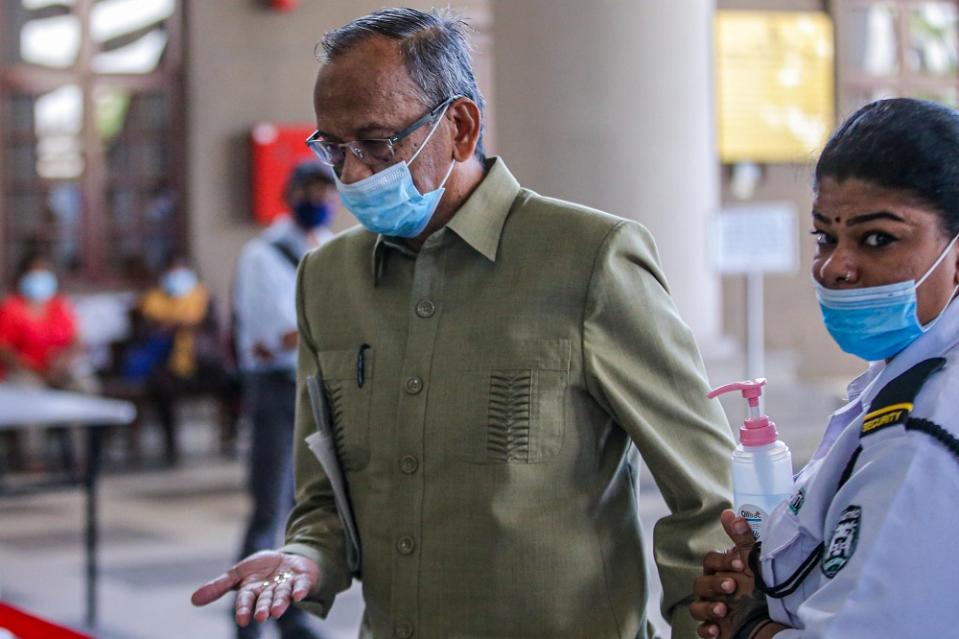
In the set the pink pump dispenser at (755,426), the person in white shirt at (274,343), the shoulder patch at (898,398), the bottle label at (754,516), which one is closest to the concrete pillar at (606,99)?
the person in white shirt at (274,343)

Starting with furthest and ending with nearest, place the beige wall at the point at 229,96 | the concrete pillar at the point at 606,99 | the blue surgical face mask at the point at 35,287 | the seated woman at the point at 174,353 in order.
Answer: the beige wall at the point at 229,96
the seated woman at the point at 174,353
the blue surgical face mask at the point at 35,287
the concrete pillar at the point at 606,99

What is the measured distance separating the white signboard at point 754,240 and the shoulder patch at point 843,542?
6929 millimetres

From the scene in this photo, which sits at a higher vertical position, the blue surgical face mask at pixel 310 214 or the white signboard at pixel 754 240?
the blue surgical face mask at pixel 310 214

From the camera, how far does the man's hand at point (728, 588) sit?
71.4 inches

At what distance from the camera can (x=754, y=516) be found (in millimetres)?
1890

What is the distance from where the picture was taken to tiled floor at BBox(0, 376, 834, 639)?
22.2ft

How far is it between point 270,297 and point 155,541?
11.2 feet

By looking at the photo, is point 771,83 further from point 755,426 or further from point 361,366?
point 755,426

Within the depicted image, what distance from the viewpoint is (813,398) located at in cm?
1198

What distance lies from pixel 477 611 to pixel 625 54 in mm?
6415

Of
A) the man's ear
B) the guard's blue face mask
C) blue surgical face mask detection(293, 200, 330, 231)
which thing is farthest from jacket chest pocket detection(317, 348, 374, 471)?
blue surgical face mask detection(293, 200, 330, 231)

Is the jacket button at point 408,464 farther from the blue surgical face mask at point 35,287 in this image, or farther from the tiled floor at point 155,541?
the blue surgical face mask at point 35,287

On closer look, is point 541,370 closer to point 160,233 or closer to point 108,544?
point 108,544

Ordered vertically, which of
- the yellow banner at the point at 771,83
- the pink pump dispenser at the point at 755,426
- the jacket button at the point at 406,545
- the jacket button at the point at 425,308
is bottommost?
the jacket button at the point at 406,545
